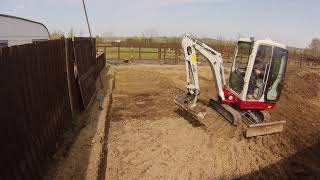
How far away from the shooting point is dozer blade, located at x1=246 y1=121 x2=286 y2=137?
8.66m

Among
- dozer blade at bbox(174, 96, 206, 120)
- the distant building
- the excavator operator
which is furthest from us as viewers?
dozer blade at bbox(174, 96, 206, 120)

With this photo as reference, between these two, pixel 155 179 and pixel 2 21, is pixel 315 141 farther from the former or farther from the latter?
pixel 2 21

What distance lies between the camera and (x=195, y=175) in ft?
21.2

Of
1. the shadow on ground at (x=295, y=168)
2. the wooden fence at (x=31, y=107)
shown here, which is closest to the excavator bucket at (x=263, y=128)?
the shadow on ground at (x=295, y=168)

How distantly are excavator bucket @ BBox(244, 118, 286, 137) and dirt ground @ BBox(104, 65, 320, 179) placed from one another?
0.61ft

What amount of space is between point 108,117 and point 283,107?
764 centimetres

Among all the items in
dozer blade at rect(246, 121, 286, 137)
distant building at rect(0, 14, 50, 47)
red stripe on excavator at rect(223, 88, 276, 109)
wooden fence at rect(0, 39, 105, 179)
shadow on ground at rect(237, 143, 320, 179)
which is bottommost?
shadow on ground at rect(237, 143, 320, 179)

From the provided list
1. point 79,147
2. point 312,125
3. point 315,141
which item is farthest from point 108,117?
point 312,125

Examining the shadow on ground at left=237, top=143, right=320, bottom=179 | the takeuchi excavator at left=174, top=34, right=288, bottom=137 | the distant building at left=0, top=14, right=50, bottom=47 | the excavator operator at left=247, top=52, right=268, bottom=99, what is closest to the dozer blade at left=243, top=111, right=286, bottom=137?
the takeuchi excavator at left=174, top=34, right=288, bottom=137

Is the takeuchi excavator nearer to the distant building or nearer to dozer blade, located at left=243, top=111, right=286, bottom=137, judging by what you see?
dozer blade, located at left=243, top=111, right=286, bottom=137

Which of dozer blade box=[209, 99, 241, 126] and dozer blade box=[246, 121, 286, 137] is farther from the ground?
dozer blade box=[209, 99, 241, 126]

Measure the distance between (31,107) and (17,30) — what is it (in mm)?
5953

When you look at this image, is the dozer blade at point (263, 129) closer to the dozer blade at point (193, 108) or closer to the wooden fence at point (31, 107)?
the dozer blade at point (193, 108)

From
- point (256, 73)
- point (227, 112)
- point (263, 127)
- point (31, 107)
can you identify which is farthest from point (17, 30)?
point (263, 127)
